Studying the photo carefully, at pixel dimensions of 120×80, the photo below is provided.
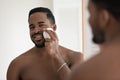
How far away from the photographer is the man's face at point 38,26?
61.7 inches

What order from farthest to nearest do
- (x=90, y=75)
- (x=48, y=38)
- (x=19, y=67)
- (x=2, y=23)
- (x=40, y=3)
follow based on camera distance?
(x=40, y=3) → (x=2, y=23) → (x=19, y=67) → (x=48, y=38) → (x=90, y=75)

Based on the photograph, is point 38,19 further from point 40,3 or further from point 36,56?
point 40,3

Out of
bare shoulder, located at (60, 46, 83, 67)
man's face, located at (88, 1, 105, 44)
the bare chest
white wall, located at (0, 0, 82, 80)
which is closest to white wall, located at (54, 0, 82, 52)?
white wall, located at (0, 0, 82, 80)

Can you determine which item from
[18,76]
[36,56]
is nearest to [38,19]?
[36,56]

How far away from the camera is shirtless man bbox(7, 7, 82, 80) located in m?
1.58

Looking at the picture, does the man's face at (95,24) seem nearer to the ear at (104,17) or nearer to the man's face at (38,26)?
the ear at (104,17)

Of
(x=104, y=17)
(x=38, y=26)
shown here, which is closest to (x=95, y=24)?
(x=104, y=17)

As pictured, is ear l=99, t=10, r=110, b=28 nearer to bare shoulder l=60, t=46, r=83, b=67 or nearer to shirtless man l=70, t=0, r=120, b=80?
shirtless man l=70, t=0, r=120, b=80

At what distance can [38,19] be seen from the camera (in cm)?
160

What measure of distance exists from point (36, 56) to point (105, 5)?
42.4 inches

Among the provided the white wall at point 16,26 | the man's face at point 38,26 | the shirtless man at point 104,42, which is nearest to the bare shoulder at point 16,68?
the man's face at point 38,26

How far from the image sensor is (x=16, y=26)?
7.57ft

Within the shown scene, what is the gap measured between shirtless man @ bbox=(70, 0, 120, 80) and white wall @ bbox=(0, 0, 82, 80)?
1.57 meters

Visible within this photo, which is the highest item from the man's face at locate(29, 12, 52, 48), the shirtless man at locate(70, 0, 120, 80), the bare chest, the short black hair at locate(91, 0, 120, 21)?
the short black hair at locate(91, 0, 120, 21)
